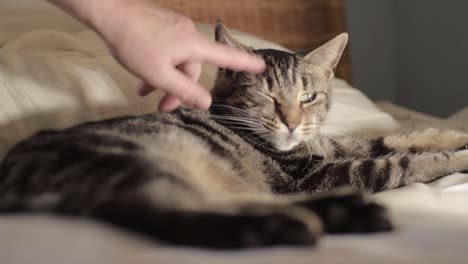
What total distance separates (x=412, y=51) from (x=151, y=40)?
2.34 metres

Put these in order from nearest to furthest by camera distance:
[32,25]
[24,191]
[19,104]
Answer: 1. [24,191]
2. [19,104]
3. [32,25]

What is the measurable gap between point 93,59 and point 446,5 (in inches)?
78.5

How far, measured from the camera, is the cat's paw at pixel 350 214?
27.7 inches

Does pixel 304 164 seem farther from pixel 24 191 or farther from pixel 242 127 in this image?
pixel 24 191

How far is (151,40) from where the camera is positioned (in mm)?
918

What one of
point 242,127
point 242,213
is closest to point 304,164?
point 242,127

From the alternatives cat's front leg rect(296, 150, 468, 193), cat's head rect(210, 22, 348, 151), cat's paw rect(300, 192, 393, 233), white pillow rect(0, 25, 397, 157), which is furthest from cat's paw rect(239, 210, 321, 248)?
white pillow rect(0, 25, 397, 157)

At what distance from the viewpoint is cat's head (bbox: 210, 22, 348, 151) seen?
123 cm

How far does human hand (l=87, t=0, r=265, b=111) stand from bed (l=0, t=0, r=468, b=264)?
341 mm

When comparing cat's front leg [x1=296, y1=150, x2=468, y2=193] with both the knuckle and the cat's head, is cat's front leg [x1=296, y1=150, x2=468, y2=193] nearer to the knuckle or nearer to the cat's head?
the cat's head

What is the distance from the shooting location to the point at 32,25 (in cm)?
171

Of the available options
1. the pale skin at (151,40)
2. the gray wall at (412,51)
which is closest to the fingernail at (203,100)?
the pale skin at (151,40)

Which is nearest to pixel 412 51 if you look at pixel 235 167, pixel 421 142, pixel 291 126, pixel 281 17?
pixel 281 17

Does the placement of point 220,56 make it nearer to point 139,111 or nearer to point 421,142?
point 139,111
